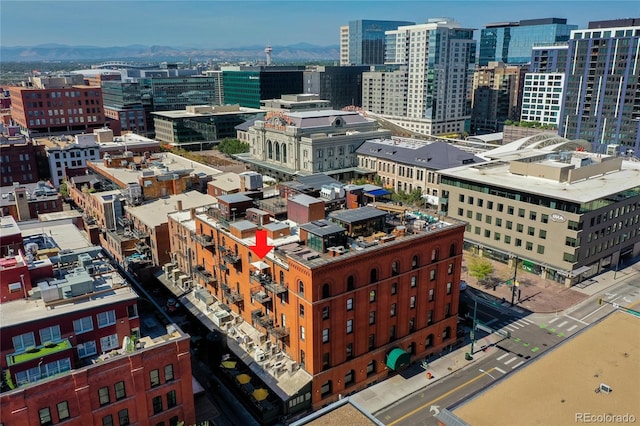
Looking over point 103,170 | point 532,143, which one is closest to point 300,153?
point 103,170

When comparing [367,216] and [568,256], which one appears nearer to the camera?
[367,216]

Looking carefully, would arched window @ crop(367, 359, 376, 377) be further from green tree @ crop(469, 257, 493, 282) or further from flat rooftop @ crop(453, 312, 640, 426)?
green tree @ crop(469, 257, 493, 282)

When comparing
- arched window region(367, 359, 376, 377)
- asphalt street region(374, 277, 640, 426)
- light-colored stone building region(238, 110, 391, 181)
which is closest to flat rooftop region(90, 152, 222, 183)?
light-colored stone building region(238, 110, 391, 181)

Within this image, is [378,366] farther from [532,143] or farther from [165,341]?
[532,143]

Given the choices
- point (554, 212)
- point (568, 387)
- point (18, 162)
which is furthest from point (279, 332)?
point (18, 162)

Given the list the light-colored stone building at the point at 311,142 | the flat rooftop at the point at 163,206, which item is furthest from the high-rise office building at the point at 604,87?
the flat rooftop at the point at 163,206
